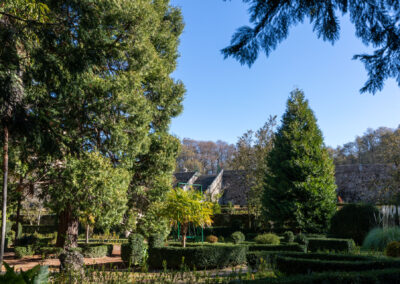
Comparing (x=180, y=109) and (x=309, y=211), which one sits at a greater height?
(x=180, y=109)

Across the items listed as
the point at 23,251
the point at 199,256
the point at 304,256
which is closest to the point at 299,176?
the point at 199,256

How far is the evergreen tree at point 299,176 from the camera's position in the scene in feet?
57.0

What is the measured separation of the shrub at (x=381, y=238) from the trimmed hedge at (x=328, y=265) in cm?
511

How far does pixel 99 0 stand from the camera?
1163 cm

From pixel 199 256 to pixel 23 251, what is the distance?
803cm

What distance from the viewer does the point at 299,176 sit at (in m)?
17.9

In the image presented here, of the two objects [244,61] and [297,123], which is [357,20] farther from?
[297,123]

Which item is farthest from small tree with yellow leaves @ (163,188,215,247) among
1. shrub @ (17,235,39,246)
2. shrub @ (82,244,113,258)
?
shrub @ (17,235,39,246)

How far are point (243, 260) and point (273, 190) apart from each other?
25.9 feet

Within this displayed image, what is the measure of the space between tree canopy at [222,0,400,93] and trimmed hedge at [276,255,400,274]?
4.63 meters

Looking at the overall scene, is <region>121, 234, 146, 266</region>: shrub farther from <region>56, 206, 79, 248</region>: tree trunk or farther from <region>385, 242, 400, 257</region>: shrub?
<region>385, 242, 400, 257</region>: shrub

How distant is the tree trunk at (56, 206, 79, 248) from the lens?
502 inches

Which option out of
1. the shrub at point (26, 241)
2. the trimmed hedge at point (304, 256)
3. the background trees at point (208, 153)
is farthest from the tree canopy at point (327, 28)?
the background trees at point (208, 153)

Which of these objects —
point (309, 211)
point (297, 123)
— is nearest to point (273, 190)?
point (309, 211)
